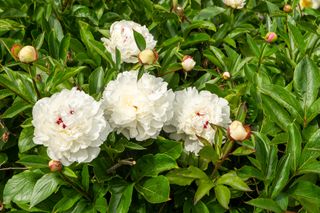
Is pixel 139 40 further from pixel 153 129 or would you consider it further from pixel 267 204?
pixel 267 204

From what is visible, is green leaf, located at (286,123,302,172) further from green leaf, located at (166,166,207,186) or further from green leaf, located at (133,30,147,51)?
green leaf, located at (133,30,147,51)

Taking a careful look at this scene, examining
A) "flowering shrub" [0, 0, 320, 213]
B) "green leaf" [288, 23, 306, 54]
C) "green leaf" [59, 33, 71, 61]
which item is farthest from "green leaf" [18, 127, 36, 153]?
"green leaf" [288, 23, 306, 54]

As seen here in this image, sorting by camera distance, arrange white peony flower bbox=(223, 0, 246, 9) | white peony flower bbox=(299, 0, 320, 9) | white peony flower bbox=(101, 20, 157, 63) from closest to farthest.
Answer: white peony flower bbox=(101, 20, 157, 63)
white peony flower bbox=(223, 0, 246, 9)
white peony flower bbox=(299, 0, 320, 9)

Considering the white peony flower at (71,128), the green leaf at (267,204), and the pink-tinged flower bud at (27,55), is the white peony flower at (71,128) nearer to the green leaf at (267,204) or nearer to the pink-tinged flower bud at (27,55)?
the pink-tinged flower bud at (27,55)

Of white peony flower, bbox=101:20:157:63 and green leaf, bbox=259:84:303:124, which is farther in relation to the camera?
white peony flower, bbox=101:20:157:63

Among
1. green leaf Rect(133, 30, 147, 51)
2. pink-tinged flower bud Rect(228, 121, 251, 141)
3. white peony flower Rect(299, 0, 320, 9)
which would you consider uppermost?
green leaf Rect(133, 30, 147, 51)

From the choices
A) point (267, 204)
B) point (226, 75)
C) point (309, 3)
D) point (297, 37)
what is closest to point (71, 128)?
point (267, 204)

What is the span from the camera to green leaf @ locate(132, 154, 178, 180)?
1412 millimetres

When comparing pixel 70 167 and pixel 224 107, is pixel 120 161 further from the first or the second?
pixel 224 107

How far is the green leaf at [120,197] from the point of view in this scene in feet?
4.47

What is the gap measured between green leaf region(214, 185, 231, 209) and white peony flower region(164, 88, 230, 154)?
13 cm

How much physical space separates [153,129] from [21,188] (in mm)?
390

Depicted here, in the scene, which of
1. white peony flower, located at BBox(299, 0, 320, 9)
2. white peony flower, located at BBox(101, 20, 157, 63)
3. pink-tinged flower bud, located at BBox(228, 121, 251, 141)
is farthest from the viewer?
white peony flower, located at BBox(299, 0, 320, 9)

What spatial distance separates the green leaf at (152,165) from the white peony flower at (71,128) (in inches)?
6.1
